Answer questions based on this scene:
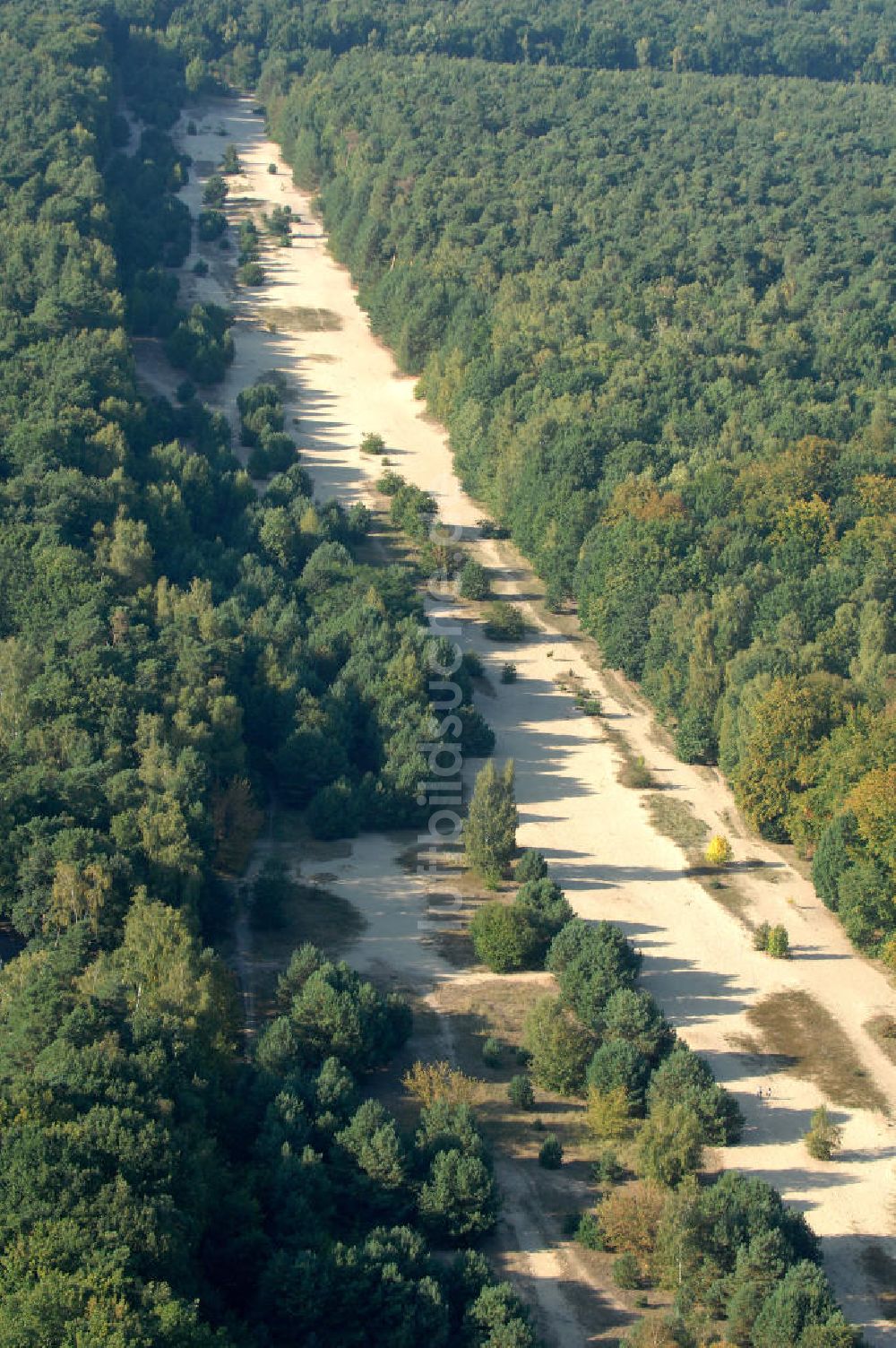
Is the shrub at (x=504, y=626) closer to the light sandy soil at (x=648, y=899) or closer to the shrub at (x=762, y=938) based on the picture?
the light sandy soil at (x=648, y=899)

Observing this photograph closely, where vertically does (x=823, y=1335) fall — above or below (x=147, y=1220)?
below

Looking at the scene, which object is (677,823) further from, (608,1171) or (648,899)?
(608,1171)

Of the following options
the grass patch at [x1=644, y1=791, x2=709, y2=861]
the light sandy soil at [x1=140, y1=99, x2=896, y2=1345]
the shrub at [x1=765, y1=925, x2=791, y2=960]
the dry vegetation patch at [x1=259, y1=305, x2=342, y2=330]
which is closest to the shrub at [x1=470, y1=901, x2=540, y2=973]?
the light sandy soil at [x1=140, y1=99, x2=896, y2=1345]

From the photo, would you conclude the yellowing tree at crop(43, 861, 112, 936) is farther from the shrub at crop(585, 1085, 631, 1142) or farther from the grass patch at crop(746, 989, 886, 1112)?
the grass patch at crop(746, 989, 886, 1112)

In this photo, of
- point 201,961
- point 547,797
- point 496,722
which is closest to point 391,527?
point 496,722

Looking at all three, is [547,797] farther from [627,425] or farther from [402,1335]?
[402,1335]
